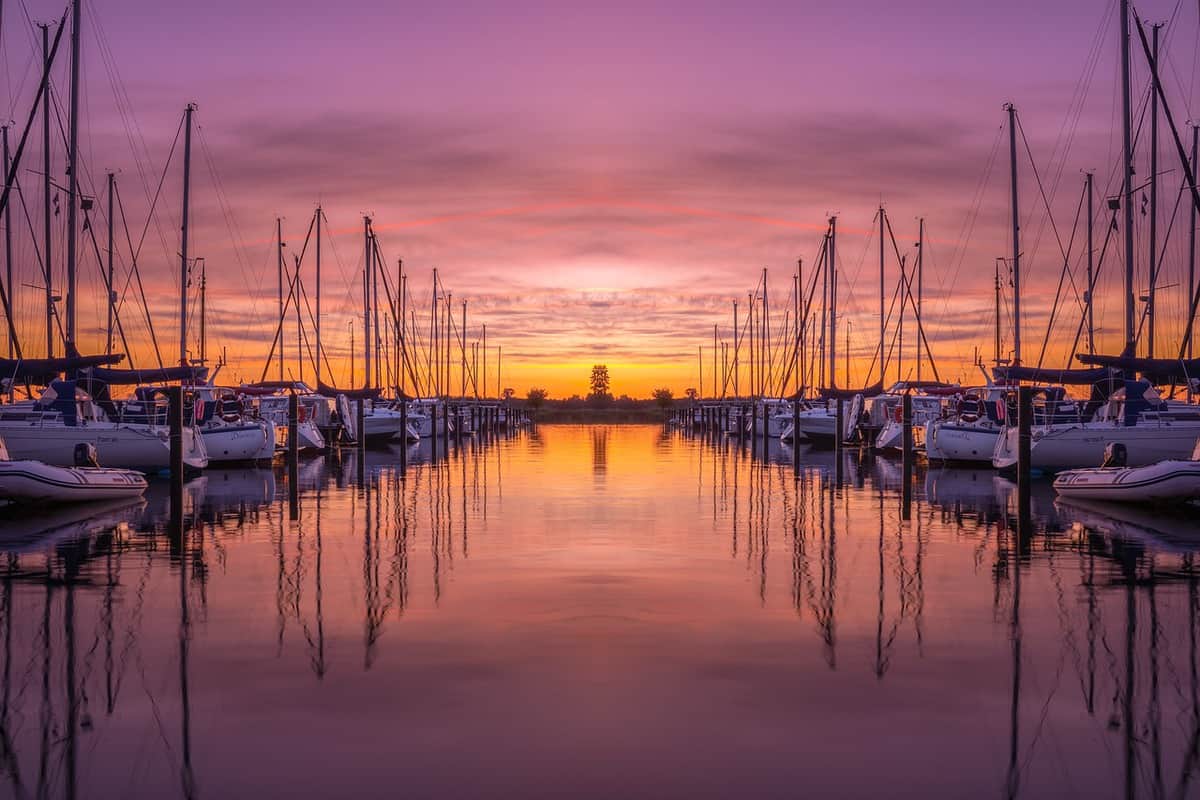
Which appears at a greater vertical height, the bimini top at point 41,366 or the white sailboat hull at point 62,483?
the bimini top at point 41,366

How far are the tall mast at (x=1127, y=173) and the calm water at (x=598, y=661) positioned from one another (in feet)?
51.5

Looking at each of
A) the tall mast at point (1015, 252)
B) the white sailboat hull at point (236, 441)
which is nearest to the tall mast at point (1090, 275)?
the tall mast at point (1015, 252)

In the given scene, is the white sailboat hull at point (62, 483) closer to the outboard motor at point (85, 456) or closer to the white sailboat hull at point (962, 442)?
the outboard motor at point (85, 456)

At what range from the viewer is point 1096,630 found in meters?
10.7

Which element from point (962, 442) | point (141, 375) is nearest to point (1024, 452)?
point (962, 442)

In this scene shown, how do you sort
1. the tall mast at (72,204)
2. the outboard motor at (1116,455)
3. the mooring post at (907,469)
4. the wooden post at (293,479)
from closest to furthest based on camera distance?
the wooden post at (293,479), the mooring post at (907,469), the outboard motor at (1116,455), the tall mast at (72,204)

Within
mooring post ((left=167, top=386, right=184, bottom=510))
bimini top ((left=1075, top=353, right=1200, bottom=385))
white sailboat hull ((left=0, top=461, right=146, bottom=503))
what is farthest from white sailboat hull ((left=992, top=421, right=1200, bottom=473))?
white sailboat hull ((left=0, top=461, right=146, bottom=503))

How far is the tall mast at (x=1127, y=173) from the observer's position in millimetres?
33625

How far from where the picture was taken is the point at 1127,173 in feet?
114

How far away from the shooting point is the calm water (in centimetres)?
677

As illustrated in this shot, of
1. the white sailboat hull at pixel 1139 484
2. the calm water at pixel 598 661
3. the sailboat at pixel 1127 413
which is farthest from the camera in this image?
the sailboat at pixel 1127 413

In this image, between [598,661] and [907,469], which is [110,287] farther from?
[598,661]

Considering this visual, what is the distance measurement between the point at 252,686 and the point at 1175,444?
26562 mm

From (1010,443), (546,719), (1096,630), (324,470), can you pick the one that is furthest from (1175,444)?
(546,719)
